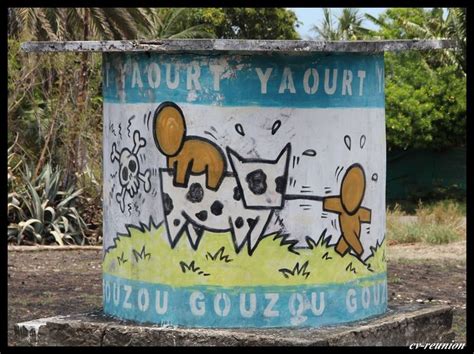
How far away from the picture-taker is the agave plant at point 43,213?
18.2 meters

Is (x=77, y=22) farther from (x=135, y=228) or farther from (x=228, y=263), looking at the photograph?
(x=228, y=263)

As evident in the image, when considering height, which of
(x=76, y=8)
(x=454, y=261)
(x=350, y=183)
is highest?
(x=76, y=8)

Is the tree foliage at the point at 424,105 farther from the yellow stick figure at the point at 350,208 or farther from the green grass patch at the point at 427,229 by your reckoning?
the yellow stick figure at the point at 350,208

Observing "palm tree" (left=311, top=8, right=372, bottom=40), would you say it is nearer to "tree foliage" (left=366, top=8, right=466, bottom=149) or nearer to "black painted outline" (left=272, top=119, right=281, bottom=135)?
"tree foliage" (left=366, top=8, right=466, bottom=149)

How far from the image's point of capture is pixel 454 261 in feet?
55.9

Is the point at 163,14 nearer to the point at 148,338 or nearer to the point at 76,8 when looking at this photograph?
the point at 76,8

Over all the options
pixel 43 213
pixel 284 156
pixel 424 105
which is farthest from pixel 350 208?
pixel 424 105

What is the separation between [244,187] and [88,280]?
7503mm

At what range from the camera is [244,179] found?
7.62 m

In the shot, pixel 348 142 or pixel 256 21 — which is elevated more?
pixel 256 21

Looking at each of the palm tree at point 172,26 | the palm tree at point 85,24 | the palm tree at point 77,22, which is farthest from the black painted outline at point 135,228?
the palm tree at point 172,26

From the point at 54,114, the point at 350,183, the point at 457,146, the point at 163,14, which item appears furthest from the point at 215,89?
the point at 457,146

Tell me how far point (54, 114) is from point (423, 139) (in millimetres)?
15366

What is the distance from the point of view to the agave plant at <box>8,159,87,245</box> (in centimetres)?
1823
